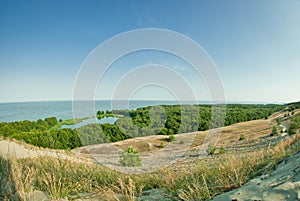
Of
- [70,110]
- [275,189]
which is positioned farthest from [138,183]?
[70,110]

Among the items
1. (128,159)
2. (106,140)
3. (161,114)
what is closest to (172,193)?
(128,159)

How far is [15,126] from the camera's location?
55562 mm

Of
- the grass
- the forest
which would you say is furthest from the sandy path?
the forest

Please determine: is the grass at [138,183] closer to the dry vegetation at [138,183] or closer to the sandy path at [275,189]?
the dry vegetation at [138,183]

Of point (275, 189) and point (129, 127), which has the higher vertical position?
point (275, 189)

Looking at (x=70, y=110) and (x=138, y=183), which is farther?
(x=70, y=110)

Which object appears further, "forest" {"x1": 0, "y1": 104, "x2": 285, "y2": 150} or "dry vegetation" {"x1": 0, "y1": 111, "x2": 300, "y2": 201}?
"forest" {"x1": 0, "y1": 104, "x2": 285, "y2": 150}

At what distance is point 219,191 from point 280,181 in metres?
0.86

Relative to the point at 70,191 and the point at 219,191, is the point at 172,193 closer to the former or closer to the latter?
the point at 219,191

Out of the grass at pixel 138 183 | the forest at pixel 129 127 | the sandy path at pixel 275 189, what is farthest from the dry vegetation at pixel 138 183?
the forest at pixel 129 127

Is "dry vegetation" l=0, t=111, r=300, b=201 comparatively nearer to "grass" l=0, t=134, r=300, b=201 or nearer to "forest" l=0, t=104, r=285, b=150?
"grass" l=0, t=134, r=300, b=201

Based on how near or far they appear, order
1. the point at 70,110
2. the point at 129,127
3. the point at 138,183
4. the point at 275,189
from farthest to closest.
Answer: the point at 70,110 < the point at 129,127 < the point at 138,183 < the point at 275,189

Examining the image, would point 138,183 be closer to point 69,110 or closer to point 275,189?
point 275,189

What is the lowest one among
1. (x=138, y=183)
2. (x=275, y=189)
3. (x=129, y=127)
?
(x=129, y=127)
